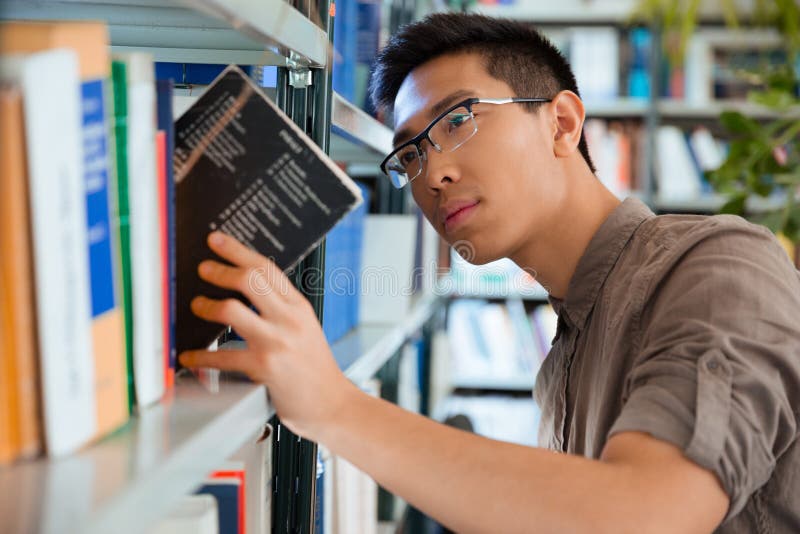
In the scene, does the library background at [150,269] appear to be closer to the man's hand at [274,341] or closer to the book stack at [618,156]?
the man's hand at [274,341]

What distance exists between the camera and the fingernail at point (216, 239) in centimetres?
63

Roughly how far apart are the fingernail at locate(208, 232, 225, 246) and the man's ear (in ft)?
2.38

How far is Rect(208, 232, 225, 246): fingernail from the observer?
2.07 feet

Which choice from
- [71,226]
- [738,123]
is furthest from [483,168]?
[738,123]

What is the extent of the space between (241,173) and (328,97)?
25 cm

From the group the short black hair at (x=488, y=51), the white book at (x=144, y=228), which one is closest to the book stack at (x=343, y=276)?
the short black hair at (x=488, y=51)

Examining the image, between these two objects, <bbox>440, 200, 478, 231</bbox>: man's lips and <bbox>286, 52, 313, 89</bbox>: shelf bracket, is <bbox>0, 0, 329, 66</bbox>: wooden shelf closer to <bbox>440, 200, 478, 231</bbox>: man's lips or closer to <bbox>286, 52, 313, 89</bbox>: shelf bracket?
<bbox>286, 52, 313, 89</bbox>: shelf bracket

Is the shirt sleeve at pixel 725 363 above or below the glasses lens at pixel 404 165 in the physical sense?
below

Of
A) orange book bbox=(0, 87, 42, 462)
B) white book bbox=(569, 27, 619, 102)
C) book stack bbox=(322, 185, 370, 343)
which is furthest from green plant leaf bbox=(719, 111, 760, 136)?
orange book bbox=(0, 87, 42, 462)

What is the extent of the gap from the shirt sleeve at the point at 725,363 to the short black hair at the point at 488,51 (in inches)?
19.5

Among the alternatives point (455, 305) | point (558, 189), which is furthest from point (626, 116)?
point (558, 189)

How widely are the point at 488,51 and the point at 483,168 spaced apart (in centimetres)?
23

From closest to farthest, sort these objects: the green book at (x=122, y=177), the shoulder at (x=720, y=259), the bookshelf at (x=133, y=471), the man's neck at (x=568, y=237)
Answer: the bookshelf at (x=133, y=471) < the green book at (x=122, y=177) < the shoulder at (x=720, y=259) < the man's neck at (x=568, y=237)

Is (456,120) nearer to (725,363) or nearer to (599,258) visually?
(599,258)
